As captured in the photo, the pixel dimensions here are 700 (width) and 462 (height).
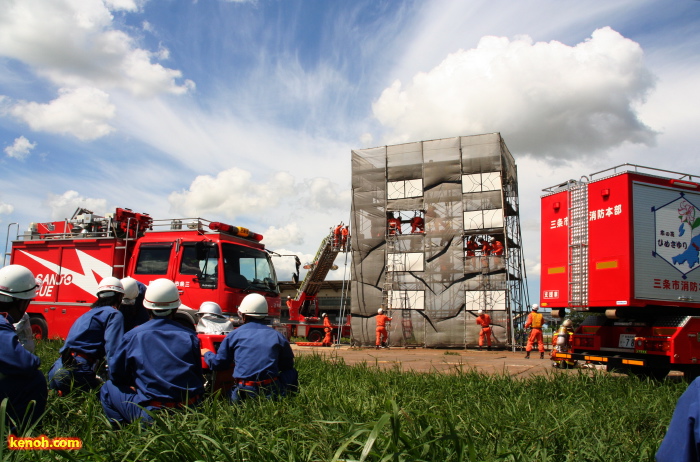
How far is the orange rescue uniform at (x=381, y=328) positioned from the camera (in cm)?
1948

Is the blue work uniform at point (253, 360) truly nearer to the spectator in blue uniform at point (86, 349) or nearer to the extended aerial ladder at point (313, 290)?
the spectator in blue uniform at point (86, 349)

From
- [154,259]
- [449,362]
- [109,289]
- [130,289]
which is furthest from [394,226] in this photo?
[109,289]

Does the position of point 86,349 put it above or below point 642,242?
below

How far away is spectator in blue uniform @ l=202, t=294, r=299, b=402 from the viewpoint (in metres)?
4.73

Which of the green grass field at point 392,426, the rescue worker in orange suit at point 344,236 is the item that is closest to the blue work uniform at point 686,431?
the green grass field at point 392,426

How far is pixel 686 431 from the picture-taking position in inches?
68.2

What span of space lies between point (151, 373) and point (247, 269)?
688 centimetres

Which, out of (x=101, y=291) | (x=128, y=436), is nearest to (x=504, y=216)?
(x=101, y=291)

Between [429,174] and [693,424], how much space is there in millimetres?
19698

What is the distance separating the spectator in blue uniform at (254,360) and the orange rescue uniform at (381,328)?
1466 cm

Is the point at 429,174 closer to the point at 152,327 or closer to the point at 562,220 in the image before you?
the point at 562,220

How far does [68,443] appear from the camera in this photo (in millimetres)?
3098

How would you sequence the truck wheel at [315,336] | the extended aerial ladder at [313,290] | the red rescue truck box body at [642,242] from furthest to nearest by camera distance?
the extended aerial ladder at [313,290] < the truck wheel at [315,336] < the red rescue truck box body at [642,242]

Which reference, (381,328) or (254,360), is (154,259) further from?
(381,328)
